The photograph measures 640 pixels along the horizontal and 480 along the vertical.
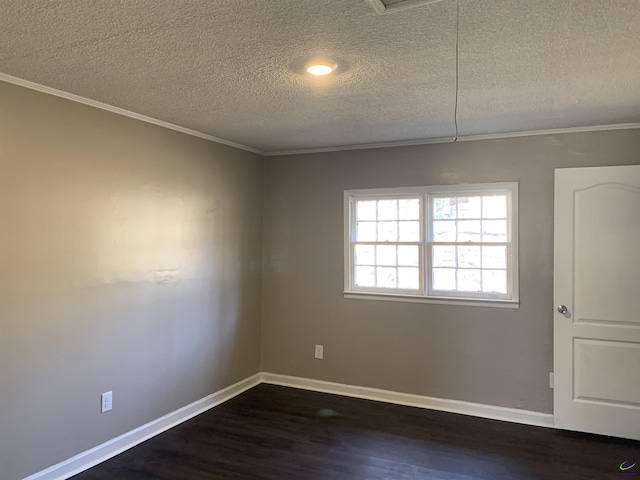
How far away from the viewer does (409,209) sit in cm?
416

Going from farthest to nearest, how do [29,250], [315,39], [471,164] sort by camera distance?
[471,164] → [29,250] → [315,39]

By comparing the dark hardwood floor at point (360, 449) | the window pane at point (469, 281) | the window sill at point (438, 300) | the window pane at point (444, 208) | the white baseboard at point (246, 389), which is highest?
the window pane at point (444, 208)

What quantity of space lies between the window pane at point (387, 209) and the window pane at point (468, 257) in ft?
2.22

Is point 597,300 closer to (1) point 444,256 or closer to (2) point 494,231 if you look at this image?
(2) point 494,231

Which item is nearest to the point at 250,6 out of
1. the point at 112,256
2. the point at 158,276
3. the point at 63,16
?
the point at 63,16

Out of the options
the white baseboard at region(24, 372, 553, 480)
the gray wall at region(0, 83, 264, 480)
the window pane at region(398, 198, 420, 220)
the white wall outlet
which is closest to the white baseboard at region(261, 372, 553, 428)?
the white baseboard at region(24, 372, 553, 480)

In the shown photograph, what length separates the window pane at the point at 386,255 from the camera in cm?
422

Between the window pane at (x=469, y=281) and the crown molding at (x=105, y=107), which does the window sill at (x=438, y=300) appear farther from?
the crown molding at (x=105, y=107)

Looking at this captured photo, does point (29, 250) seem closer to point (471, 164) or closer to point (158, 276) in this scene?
point (158, 276)

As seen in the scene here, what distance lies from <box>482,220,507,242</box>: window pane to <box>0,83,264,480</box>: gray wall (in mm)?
2274

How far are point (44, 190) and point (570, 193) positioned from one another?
361 cm

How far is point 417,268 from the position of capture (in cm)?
411

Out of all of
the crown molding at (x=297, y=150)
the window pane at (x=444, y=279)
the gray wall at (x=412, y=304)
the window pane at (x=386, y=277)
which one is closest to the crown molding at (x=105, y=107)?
the crown molding at (x=297, y=150)

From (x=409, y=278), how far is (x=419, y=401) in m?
1.09
